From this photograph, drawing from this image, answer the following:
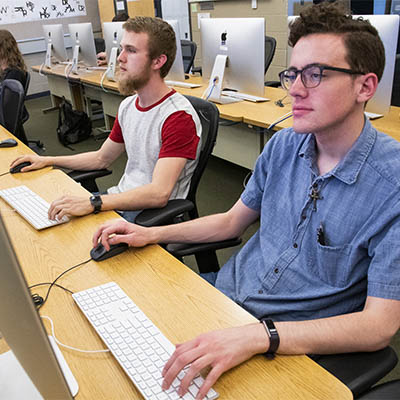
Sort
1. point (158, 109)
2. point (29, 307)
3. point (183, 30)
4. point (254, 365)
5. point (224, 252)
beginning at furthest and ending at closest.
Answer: point (183, 30) < point (224, 252) < point (158, 109) < point (254, 365) < point (29, 307)

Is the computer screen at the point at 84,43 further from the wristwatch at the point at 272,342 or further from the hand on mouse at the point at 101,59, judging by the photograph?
the wristwatch at the point at 272,342

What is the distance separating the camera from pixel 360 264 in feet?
3.15

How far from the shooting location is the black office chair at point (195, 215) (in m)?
1.29

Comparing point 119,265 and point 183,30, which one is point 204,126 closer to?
point 119,265

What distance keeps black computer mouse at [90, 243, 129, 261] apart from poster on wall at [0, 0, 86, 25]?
6.69 meters

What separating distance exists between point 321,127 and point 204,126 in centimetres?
77

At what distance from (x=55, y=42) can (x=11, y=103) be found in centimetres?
230

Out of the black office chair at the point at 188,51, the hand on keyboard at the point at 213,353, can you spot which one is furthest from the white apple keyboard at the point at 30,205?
the black office chair at the point at 188,51

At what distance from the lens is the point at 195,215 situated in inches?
67.1

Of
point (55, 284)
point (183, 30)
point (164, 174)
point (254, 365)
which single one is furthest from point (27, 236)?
point (183, 30)

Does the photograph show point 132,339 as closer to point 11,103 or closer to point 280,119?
point 280,119

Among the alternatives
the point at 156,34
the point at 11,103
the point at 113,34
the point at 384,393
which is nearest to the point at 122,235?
the point at 384,393

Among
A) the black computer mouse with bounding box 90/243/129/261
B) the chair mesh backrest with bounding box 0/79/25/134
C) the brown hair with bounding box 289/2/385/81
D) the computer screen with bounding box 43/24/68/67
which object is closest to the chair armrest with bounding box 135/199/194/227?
the black computer mouse with bounding box 90/243/129/261

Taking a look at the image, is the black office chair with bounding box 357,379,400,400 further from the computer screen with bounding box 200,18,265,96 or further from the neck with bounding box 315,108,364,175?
the computer screen with bounding box 200,18,265,96
